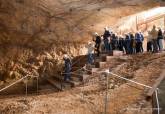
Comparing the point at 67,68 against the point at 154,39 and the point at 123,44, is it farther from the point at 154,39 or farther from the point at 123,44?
the point at 154,39

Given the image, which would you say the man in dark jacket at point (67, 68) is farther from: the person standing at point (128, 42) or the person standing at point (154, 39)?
the person standing at point (154, 39)

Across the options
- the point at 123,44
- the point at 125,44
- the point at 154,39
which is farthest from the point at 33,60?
the point at 154,39

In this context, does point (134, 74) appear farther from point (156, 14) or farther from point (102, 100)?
point (156, 14)

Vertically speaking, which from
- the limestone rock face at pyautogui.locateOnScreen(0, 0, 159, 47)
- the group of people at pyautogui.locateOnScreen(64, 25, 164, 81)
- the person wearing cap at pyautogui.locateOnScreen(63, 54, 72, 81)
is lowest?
the person wearing cap at pyautogui.locateOnScreen(63, 54, 72, 81)

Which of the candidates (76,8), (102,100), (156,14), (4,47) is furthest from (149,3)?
(102,100)

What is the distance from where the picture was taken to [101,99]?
15789 mm

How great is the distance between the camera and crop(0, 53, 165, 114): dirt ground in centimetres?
1440

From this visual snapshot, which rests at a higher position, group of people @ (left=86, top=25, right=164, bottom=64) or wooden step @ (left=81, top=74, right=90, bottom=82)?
group of people @ (left=86, top=25, right=164, bottom=64)

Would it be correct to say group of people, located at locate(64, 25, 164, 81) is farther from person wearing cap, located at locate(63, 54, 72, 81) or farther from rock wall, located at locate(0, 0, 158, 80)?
Result: rock wall, located at locate(0, 0, 158, 80)

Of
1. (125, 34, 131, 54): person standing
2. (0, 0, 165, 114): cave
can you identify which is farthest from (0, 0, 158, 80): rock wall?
(125, 34, 131, 54): person standing

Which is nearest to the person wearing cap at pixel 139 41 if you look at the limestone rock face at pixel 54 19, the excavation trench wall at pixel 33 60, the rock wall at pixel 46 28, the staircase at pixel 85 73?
the staircase at pixel 85 73

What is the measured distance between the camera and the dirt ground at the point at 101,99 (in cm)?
1440

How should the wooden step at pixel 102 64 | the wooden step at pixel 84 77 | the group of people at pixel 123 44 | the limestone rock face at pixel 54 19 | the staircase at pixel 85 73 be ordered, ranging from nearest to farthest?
1. the wooden step at pixel 84 77
2. the staircase at pixel 85 73
3. the wooden step at pixel 102 64
4. the group of people at pixel 123 44
5. the limestone rock face at pixel 54 19

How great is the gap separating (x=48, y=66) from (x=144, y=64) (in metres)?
11.3
